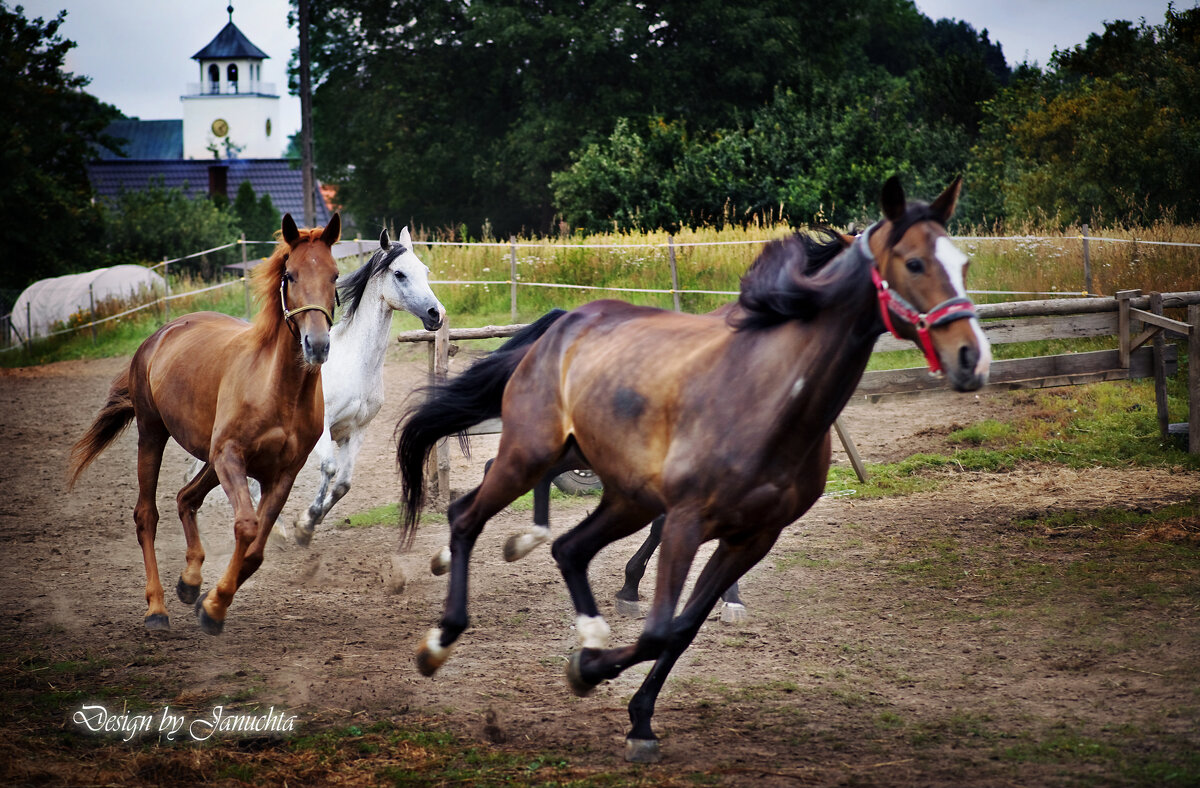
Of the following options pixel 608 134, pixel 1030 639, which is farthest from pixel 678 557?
pixel 608 134

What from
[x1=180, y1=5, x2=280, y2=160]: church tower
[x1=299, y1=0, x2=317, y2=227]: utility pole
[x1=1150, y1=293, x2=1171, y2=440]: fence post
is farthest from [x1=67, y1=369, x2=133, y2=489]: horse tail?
[x1=180, y1=5, x2=280, y2=160]: church tower

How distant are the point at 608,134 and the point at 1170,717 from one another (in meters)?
27.5

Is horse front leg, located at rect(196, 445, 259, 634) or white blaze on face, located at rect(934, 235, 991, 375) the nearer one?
white blaze on face, located at rect(934, 235, 991, 375)

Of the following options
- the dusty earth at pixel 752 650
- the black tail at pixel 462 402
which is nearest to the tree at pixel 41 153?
the dusty earth at pixel 752 650

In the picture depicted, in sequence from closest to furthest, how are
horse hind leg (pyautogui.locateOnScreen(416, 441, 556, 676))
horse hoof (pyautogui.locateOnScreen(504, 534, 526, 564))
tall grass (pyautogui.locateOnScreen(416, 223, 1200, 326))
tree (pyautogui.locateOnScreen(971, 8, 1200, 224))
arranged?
horse hind leg (pyautogui.locateOnScreen(416, 441, 556, 676)), horse hoof (pyautogui.locateOnScreen(504, 534, 526, 564)), tall grass (pyautogui.locateOnScreen(416, 223, 1200, 326)), tree (pyautogui.locateOnScreen(971, 8, 1200, 224))

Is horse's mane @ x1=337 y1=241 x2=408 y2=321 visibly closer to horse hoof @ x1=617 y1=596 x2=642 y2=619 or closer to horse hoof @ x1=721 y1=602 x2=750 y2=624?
horse hoof @ x1=617 y1=596 x2=642 y2=619

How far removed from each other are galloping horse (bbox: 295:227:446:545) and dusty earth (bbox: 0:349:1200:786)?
53 cm

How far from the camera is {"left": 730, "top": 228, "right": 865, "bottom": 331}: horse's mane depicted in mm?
3383

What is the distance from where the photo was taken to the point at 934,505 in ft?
25.2

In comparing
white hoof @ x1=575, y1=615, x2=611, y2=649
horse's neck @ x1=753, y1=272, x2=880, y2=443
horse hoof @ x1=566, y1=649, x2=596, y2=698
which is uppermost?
horse's neck @ x1=753, y1=272, x2=880, y2=443

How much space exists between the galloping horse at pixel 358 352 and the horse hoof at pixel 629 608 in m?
2.43

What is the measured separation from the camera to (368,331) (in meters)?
7.18

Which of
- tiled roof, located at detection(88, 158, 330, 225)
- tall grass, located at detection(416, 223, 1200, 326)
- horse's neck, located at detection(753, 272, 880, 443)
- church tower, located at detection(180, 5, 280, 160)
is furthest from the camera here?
church tower, located at detection(180, 5, 280, 160)

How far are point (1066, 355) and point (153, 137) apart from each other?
7419 centimetres
